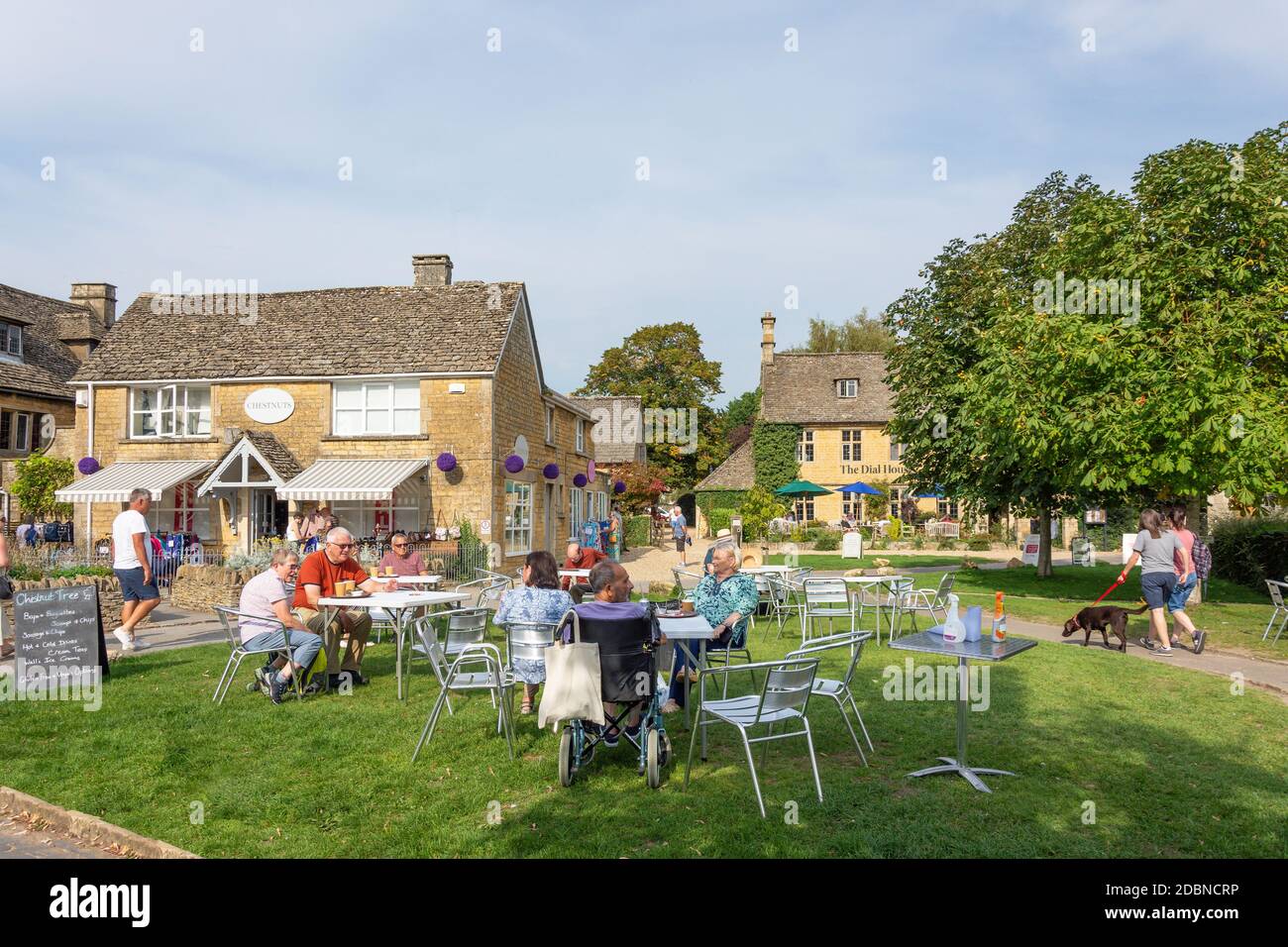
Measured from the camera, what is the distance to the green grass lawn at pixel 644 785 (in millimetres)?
4727

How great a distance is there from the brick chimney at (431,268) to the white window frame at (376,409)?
4.40 m

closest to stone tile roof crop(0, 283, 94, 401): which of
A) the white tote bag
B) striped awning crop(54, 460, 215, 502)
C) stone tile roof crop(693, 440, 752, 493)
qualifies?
striped awning crop(54, 460, 215, 502)

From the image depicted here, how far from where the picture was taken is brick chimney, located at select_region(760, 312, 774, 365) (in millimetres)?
47156

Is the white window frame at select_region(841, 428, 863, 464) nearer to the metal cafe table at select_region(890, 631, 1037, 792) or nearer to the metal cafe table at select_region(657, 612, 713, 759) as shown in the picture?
the metal cafe table at select_region(657, 612, 713, 759)

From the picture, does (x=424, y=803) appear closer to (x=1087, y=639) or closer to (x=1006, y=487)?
(x=1087, y=639)

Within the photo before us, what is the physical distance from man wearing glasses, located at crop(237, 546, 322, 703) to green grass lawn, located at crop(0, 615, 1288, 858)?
28 cm

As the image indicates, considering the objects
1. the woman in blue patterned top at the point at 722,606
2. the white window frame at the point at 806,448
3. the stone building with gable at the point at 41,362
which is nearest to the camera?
the woman in blue patterned top at the point at 722,606

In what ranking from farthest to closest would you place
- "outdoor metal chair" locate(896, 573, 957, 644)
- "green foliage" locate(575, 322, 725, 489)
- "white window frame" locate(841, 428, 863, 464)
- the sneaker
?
"green foliage" locate(575, 322, 725, 489) → "white window frame" locate(841, 428, 863, 464) → "outdoor metal chair" locate(896, 573, 957, 644) → the sneaker

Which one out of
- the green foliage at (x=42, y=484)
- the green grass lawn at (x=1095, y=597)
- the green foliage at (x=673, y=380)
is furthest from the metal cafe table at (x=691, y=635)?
the green foliage at (x=673, y=380)

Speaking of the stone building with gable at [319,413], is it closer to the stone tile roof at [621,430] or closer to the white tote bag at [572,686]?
the white tote bag at [572,686]

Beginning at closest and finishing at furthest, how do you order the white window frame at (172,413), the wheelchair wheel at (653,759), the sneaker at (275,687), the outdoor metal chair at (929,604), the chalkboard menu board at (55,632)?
the wheelchair wheel at (653,759), the sneaker at (275,687), the chalkboard menu board at (55,632), the outdoor metal chair at (929,604), the white window frame at (172,413)
